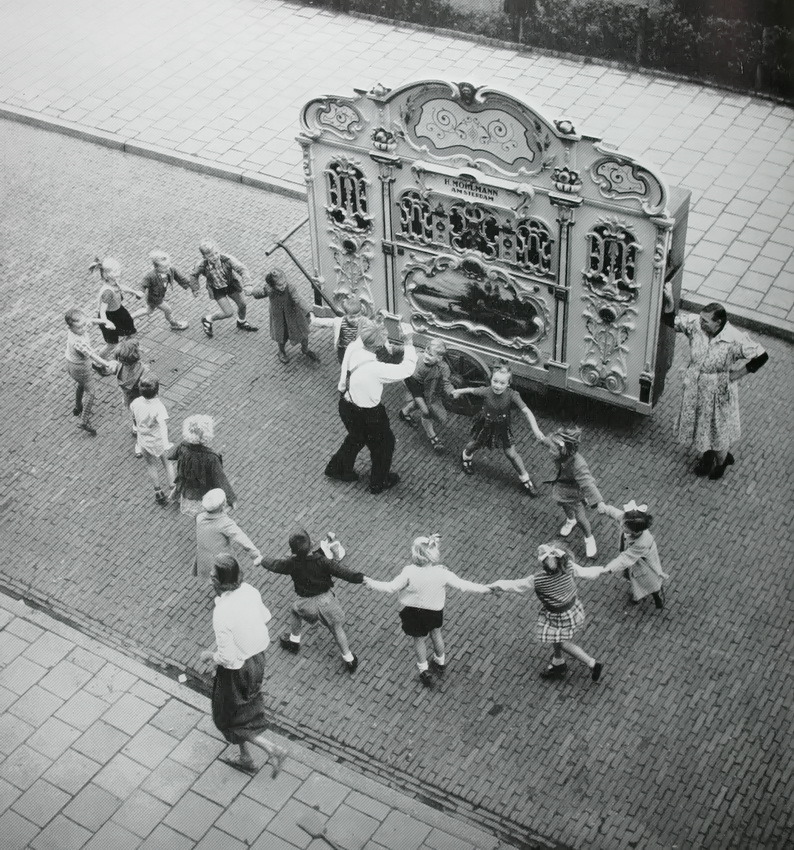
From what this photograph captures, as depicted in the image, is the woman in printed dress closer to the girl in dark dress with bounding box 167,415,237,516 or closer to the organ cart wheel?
the organ cart wheel

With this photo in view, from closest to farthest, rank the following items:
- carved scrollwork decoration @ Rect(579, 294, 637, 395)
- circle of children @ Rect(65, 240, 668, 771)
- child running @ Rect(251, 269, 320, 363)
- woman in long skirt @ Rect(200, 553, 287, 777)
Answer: woman in long skirt @ Rect(200, 553, 287, 777)
circle of children @ Rect(65, 240, 668, 771)
carved scrollwork decoration @ Rect(579, 294, 637, 395)
child running @ Rect(251, 269, 320, 363)

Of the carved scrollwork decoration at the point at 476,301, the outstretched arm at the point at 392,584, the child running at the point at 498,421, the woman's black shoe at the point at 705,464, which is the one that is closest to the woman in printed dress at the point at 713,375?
the woman's black shoe at the point at 705,464

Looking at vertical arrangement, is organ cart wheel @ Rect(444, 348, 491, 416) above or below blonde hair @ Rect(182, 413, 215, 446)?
below

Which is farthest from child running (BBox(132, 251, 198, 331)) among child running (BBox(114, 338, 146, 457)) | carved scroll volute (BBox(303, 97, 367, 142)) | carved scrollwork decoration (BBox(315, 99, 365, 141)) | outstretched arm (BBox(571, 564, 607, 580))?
outstretched arm (BBox(571, 564, 607, 580))

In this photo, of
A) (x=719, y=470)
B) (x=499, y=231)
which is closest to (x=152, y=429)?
(x=499, y=231)

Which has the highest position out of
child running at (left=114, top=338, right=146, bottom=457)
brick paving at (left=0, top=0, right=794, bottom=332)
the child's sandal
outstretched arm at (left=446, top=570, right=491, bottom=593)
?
outstretched arm at (left=446, top=570, right=491, bottom=593)

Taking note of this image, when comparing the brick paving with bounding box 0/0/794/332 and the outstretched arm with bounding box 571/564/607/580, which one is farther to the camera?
the brick paving with bounding box 0/0/794/332

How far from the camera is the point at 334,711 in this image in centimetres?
969

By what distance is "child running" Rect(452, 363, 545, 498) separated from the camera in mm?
11164

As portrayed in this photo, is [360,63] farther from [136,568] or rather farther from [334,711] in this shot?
[334,711]

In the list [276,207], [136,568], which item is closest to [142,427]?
[136,568]

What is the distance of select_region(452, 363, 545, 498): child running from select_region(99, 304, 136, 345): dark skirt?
12.2 ft

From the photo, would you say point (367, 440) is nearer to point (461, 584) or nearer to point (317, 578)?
point (317, 578)

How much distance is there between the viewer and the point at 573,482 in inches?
421
